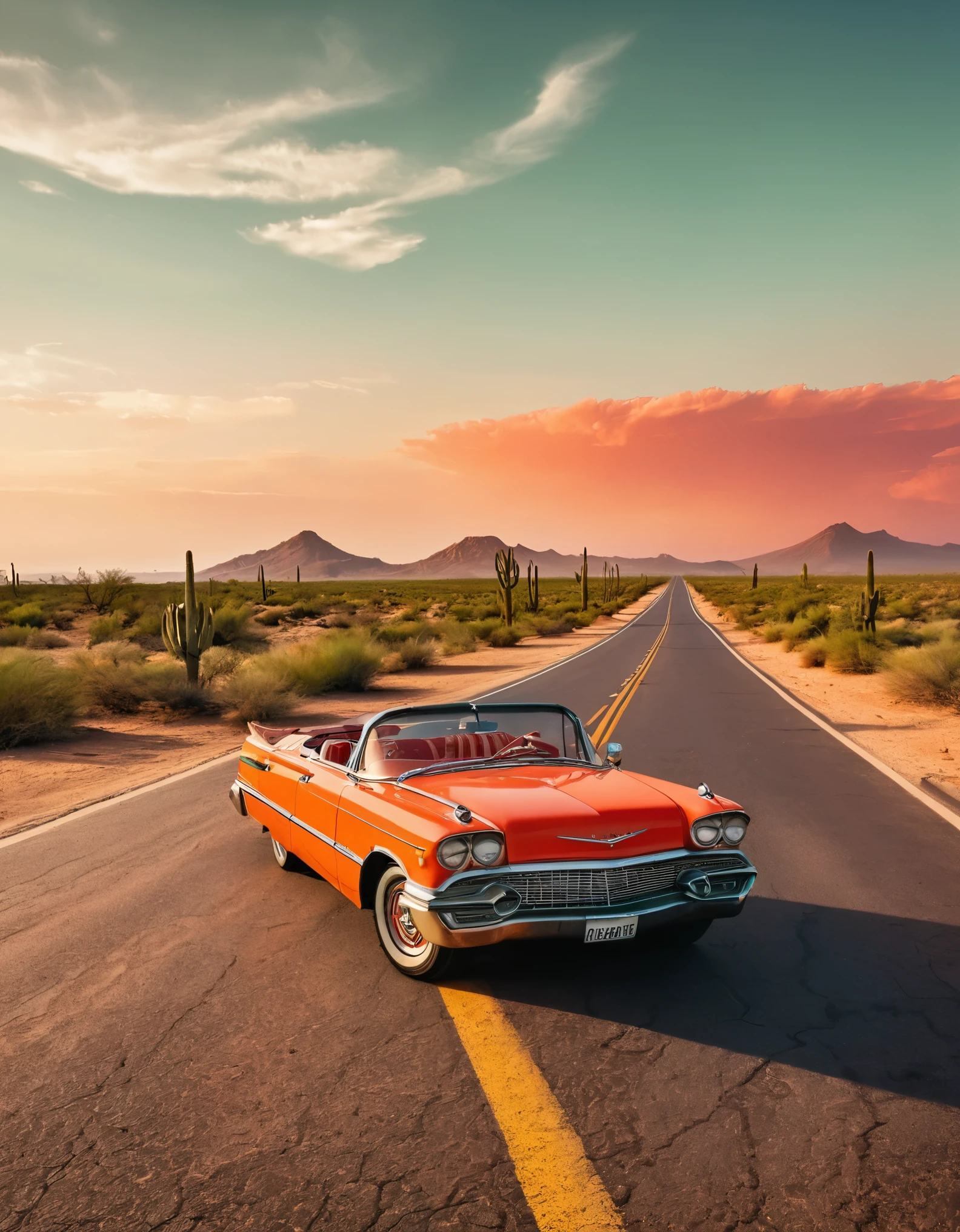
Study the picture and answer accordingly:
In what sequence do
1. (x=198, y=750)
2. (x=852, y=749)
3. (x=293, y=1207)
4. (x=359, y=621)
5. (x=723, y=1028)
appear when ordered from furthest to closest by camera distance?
(x=359, y=621) < (x=198, y=750) < (x=852, y=749) < (x=723, y=1028) < (x=293, y=1207)

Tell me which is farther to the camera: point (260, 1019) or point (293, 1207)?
point (260, 1019)

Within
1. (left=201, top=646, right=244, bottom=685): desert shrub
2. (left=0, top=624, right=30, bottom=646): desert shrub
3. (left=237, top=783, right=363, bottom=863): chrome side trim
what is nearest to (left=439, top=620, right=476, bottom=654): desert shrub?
(left=201, top=646, right=244, bottom=685): desert shrub

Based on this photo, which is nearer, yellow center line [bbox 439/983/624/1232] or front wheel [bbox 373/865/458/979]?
yellow center line [bbox 439/983/624/1232]

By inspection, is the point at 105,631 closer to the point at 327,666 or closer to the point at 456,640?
the point at 456,640

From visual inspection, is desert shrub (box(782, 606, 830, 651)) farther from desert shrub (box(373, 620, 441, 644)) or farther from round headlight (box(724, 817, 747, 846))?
round headlight (box(724, 817, 747, 846))

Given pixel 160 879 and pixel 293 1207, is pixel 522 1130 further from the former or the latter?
pixel 160 879

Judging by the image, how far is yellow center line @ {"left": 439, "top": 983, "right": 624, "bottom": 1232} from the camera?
9.11ft

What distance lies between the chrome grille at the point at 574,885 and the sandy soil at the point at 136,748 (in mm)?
5996

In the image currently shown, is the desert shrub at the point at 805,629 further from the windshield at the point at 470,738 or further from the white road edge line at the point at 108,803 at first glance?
the windshield at the point at 470,738

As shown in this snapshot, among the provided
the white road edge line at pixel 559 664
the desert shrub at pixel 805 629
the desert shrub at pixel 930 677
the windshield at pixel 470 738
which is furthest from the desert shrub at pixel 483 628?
the windshield at pixel 470 738

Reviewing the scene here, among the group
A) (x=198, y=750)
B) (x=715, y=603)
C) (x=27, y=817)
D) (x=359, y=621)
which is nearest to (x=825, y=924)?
(x=27, y=817)

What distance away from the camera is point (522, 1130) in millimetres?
3219

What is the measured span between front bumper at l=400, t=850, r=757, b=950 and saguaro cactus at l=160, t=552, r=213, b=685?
15.8 meters

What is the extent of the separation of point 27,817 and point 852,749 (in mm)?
10548
